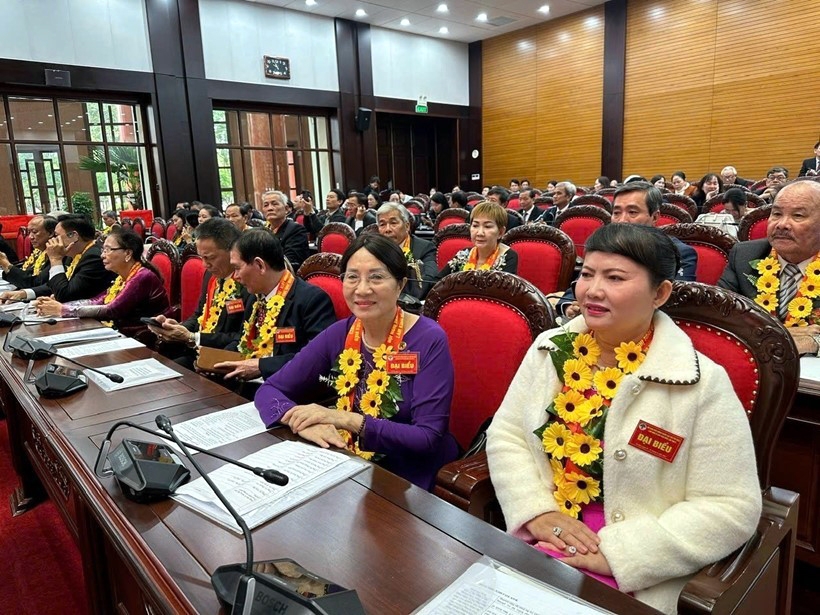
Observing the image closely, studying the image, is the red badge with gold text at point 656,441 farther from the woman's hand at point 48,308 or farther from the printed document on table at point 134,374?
the woman's hand at point 48,308

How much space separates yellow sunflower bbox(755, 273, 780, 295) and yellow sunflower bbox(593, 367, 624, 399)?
1240 mm

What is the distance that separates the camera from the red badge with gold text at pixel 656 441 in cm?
106

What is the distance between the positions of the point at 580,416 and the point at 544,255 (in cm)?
204

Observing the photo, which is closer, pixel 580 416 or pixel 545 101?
pixel 580 416

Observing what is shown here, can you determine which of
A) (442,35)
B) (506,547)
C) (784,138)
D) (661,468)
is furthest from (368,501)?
(442,35)

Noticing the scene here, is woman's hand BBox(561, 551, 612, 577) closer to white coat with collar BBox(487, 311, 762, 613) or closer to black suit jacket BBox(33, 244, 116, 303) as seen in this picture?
white coat with collar BBox(487, 311, 762, 613)

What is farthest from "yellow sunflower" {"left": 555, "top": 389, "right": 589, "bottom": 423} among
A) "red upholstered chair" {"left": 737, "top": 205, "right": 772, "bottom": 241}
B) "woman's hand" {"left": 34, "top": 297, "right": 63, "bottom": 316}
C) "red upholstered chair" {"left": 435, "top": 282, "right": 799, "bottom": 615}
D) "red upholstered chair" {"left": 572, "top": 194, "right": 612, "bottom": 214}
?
"red upholstered chair" {"left": 572, "top": 194, "right": 612, "bottom": 214}

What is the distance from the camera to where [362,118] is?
11609mm

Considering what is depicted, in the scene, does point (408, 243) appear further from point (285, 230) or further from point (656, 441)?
point (656, 441)

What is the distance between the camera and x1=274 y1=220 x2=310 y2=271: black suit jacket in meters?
4.60

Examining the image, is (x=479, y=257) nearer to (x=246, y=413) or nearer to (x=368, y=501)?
(x=246, y=413)

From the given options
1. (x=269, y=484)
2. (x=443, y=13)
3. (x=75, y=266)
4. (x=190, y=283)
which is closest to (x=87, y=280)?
(x=75, y=266)

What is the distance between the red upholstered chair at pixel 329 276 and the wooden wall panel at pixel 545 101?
A: 33.7 feet

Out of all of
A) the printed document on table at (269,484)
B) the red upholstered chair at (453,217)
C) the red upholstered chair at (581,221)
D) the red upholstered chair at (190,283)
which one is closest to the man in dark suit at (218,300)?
the red upholstered chair at (190,283)
